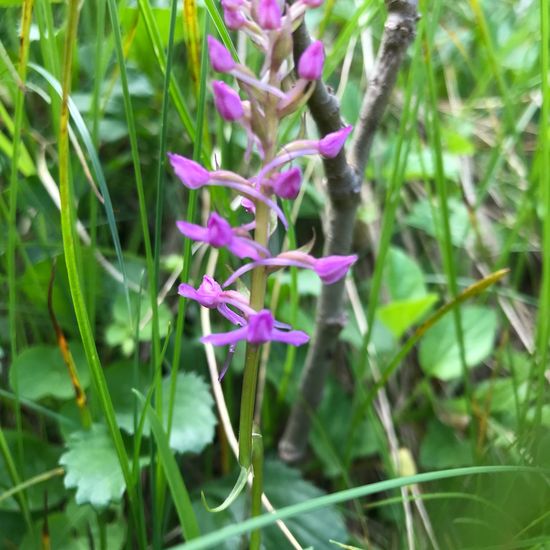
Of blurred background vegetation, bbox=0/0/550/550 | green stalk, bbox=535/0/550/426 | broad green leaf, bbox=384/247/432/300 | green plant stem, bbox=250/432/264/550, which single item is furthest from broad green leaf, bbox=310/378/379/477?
green plant stem, bbox=250/432/264/550

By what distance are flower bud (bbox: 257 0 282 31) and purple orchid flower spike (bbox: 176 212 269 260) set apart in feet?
0.48

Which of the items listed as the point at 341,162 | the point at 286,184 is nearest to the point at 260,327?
the point at 286,184

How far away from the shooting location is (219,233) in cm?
48

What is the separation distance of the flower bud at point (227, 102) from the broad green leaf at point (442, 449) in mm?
865

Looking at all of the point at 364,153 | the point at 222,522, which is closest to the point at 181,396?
the point at 222,522

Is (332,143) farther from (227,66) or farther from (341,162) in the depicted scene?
(341,162)

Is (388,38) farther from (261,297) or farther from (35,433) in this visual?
(35,433)

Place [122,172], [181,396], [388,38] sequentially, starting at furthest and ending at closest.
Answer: [122,172], [181,396], [388,38]

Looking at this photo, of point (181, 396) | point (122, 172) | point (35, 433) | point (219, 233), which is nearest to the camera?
point (219, 233)

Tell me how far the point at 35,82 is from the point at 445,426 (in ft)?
→ 3.10

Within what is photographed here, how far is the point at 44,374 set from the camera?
1.04 m

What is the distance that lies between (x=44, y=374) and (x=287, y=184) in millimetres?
692

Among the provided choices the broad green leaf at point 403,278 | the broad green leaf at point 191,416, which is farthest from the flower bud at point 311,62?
the broad green leaf at point 403,278

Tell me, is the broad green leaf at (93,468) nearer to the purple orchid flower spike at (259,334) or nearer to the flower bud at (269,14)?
the purple orchid flower spike at (259,334)
